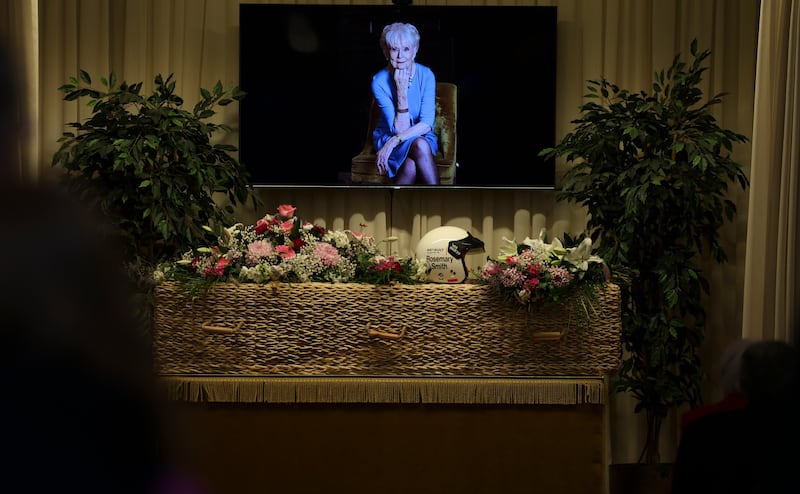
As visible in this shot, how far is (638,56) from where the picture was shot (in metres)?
5.20

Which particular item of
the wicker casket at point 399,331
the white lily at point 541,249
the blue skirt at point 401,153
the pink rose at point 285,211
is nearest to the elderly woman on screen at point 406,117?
the blue skirt at point 401,153

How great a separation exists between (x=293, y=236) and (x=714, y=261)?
2.64 m

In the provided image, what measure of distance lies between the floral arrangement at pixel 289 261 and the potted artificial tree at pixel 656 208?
1401mm

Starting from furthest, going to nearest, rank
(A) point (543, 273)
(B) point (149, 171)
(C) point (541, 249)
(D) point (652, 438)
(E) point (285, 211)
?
(D) point (652, 438) → (B) point (149, 171) → (E) point (285, 211) → (C) point (541, 249) → (A) point (543, 273)

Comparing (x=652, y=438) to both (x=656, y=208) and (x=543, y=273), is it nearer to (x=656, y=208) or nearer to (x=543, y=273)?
(x=656, y=208)

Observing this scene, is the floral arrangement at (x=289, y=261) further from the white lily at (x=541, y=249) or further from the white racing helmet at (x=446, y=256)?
the white lily at (x=541, y=249)

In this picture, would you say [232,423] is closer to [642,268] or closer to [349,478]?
[349,478]

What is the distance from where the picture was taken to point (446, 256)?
139 inches

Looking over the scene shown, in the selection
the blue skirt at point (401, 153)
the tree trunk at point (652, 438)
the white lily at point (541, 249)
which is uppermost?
the blue skirt at point (401, 153)

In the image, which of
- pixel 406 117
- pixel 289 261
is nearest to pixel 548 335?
pixel 289 261

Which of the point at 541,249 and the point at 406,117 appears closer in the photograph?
the point at 541,249

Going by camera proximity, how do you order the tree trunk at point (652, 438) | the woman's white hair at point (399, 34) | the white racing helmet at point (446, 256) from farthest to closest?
the woman's white hair at point (399, 34)
the tree trunk at point (652, 438)
the white racing helmet at point (446, 256)

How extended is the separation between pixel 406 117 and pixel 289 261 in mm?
1899

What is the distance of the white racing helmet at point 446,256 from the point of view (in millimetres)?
3529
